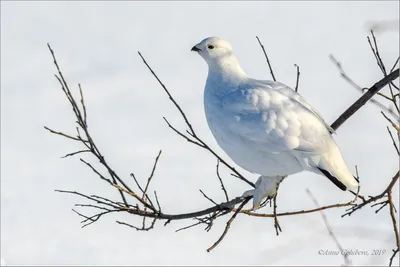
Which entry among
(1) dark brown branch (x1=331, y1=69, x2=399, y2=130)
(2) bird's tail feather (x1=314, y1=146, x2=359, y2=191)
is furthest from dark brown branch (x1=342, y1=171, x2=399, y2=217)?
(1) dark brown branch (x1=331, y1=69, x2=399, y2=130)

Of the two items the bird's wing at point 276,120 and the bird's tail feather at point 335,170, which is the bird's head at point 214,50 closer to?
the bird's wing at point 276,120

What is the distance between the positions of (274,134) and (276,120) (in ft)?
Result: 0.32

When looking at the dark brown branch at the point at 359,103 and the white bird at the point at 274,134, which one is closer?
the white bird at the point at 274,134

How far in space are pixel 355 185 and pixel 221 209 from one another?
86cm

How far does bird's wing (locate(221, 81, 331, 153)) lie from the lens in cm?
449

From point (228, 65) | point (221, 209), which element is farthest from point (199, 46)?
point (221, 209)

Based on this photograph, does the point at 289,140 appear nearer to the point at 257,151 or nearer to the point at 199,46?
the point at 257,151

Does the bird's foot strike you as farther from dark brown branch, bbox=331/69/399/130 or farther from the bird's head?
the bird's head

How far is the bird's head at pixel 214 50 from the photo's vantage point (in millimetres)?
5246

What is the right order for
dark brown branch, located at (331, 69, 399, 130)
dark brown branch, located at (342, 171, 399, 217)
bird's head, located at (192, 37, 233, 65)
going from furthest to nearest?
bird's head, located at (192, 37, 233, 65)
dark brown branch, located at (331, 69, 399, 130)
dark brown branch, located at (342, 171, 399, 217)

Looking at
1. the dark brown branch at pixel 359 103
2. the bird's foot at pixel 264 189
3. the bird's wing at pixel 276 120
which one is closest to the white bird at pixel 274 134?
the bird's wing at pixel 276 120

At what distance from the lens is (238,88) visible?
493 cm

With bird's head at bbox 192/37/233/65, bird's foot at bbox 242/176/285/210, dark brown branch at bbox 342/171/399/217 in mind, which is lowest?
dark brown branch at bbox 342/171/399/217

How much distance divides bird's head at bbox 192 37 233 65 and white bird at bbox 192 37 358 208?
47 centimetres
